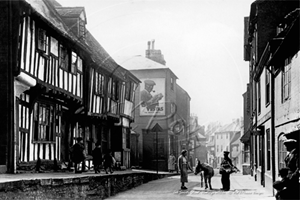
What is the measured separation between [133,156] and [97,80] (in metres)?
14.7

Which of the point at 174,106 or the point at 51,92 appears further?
the point at 174,106

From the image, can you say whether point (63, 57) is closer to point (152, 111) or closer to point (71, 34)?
point (71, 34)

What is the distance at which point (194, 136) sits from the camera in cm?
6150

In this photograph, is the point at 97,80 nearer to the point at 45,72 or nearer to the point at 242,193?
the point at 45,72

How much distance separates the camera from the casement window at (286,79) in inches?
493

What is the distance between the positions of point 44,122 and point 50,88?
1.81 meters

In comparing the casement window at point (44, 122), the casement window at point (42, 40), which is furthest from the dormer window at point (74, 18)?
the casement window at point (42, 40)

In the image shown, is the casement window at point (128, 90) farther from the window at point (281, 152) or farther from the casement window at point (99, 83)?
the window at point (281, 152)

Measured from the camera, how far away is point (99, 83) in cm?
2367

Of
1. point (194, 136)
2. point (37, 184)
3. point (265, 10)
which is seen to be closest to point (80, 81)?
point (265, 10)

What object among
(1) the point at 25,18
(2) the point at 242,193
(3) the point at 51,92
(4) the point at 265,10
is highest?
(4) the point at 265,10

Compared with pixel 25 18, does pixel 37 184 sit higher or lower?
lower

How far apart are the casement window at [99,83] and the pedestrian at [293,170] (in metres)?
15.3

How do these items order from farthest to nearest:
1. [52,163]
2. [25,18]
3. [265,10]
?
[265,10]
[52,163]
[25,18]
